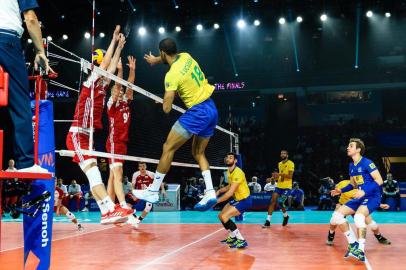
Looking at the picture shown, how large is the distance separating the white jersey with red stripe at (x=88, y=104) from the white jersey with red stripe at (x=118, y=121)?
0.87 meters

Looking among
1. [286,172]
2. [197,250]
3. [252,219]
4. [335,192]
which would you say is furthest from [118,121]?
[252,219]

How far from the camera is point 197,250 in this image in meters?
7.28

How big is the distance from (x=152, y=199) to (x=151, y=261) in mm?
1238

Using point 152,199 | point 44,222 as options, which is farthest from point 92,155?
point 44,222

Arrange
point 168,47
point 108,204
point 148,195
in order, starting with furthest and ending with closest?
point 108,204 → point 148,195 → point 168,47

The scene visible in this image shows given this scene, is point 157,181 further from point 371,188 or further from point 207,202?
point 371,188

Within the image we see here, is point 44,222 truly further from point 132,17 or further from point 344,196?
point 132,17

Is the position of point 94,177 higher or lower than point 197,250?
higher

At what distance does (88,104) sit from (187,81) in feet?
6.46

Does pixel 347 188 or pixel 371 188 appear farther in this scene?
pixel 347 188

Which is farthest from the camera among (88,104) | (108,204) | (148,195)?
(88,104)

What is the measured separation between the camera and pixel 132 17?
2228 cm

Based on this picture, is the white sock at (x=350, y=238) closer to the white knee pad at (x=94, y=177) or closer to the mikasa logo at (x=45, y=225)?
the white knee pad at (x=94, y=177)

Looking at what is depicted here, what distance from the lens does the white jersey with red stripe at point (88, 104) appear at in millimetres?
6484
